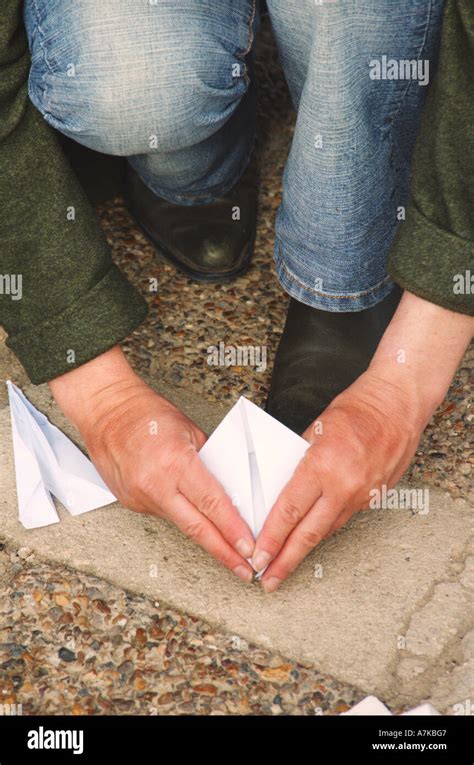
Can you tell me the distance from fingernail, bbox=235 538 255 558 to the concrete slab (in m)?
0.13

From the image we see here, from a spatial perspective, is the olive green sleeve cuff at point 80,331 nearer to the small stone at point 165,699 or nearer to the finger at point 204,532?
the finger at point 204,532

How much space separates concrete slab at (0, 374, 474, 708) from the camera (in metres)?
1.31

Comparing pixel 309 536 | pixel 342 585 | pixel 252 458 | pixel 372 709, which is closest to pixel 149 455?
pixel 252 458

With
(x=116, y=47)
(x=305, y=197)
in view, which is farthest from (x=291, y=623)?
(x=116, y=47)

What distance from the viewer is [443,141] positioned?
1.20 m

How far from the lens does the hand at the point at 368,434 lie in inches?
50.4

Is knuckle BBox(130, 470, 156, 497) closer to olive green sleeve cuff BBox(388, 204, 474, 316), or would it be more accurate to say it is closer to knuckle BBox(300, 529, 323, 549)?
knuckle BBox(300, 529, 323, 549)

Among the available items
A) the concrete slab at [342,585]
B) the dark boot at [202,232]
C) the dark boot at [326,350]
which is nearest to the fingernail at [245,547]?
the concrete slab at [342,585]

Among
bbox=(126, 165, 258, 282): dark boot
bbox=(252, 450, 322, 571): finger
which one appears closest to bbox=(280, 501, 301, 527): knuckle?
bbox=(252, 450, 322, 571): finger

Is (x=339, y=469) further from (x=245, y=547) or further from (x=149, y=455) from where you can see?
(x=149, y=455)

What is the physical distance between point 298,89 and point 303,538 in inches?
32.2

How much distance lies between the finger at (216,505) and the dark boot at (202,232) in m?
0.70

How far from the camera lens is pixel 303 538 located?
129 centimetres
